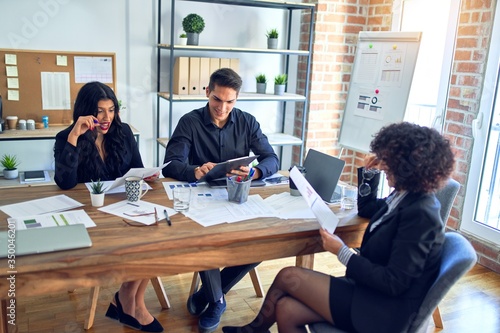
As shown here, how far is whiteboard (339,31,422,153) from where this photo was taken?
3.32 metres

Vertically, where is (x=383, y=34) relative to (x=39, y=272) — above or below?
above

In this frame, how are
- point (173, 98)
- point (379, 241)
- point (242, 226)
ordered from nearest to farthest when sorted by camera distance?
point (379, 241) → point (242, 226) → point (173, 98)

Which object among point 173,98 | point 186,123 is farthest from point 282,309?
point 173,98

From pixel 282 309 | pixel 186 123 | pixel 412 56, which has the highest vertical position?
pixel 412 56

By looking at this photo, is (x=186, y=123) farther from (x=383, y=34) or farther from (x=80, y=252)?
(x=383, y=34)

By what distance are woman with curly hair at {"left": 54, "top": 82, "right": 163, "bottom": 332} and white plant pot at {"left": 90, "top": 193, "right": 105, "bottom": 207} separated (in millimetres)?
289

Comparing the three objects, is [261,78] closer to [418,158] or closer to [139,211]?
[139,211]

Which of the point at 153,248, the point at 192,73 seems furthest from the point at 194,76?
the point at 153,248

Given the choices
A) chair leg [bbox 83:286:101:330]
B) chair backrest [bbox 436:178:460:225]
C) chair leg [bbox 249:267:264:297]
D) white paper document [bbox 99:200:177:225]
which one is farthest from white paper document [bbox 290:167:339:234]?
chair leg [bbox 83:286:101:330]

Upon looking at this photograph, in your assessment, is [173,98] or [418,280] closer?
[418,280]

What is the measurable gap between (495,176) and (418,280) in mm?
2014

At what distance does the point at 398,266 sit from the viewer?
4.87 ft

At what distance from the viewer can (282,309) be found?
5.71ft

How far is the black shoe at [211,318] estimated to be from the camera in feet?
7.40
